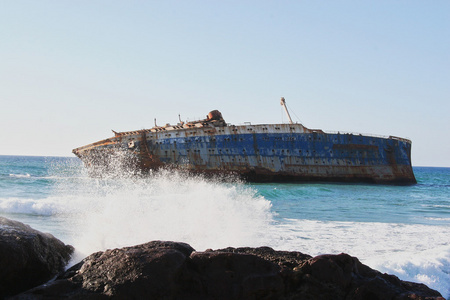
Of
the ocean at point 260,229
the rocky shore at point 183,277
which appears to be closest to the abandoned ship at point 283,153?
the ocean at point 260,229

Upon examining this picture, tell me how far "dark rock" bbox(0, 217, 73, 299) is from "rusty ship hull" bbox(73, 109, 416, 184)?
1304 inches

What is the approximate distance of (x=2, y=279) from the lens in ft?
13.0

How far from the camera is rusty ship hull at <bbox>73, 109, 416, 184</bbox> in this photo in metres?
37.1

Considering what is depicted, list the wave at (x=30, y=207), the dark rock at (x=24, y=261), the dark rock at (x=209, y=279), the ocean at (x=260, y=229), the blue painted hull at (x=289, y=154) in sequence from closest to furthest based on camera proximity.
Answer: the dark rock at (x=209, y=279)
the dark rock at (x=24, y=261)
the ocean at (x=260, y=229)
the wave at (x=30, y=207)
the blue painted hull at (x=289, y=154)

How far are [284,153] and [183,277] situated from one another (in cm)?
3365

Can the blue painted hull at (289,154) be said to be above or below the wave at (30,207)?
above

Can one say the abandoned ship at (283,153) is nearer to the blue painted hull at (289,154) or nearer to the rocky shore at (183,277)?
the blue painted hull at (289,154)

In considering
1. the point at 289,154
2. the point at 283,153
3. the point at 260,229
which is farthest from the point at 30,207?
the point at 289,154

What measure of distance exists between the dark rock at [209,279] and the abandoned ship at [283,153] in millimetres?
33072

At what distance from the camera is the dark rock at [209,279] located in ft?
12.6

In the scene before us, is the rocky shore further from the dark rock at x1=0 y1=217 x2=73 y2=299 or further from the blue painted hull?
the blue painted hull

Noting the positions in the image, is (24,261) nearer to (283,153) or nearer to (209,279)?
(209,279)

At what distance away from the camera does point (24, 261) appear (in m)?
4.16

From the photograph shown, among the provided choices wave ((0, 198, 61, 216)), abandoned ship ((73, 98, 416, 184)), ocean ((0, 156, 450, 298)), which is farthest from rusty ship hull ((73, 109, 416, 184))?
wave ((0, 198, 61, 216))
